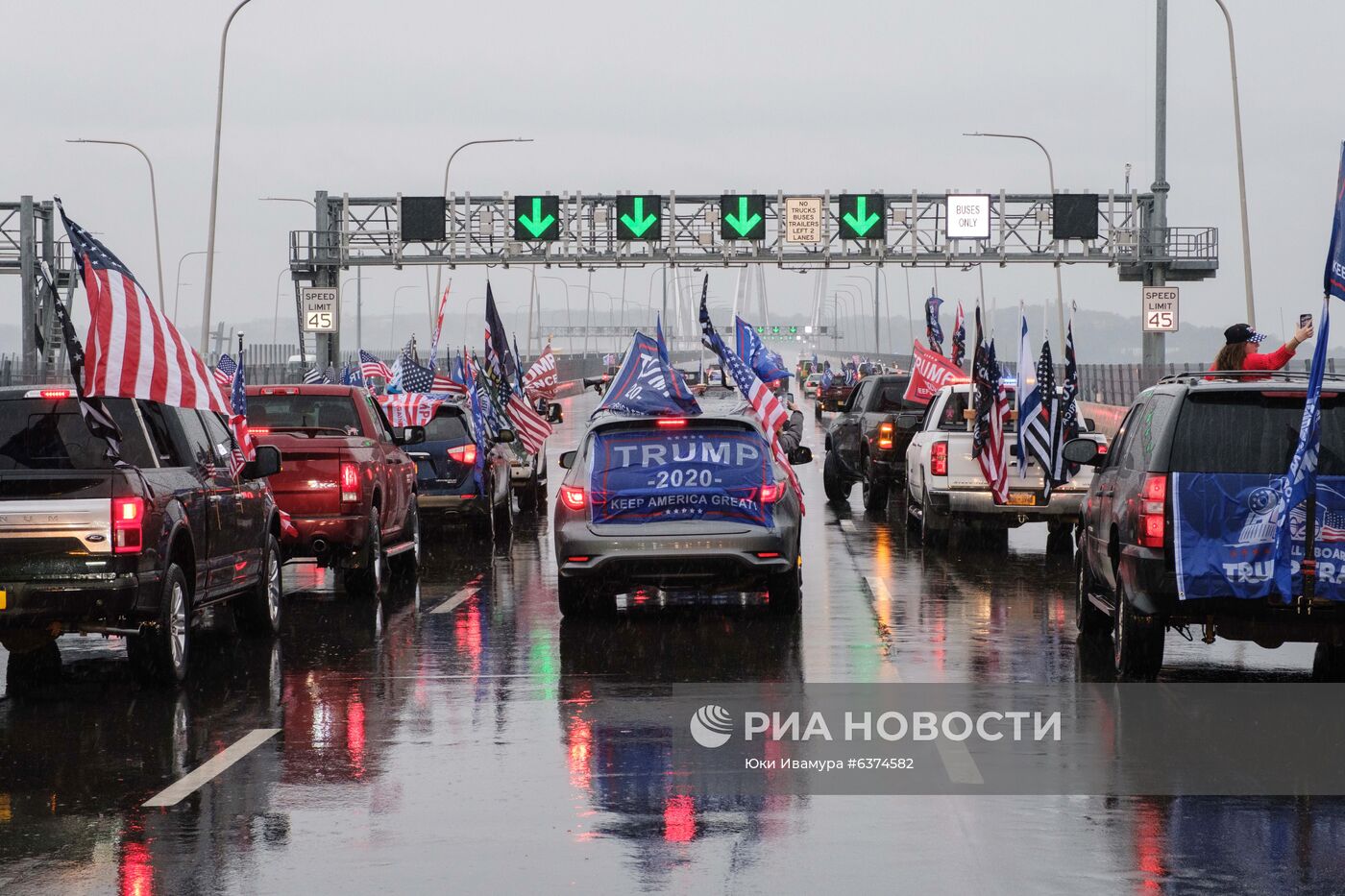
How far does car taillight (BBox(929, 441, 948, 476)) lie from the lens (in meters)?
20.9

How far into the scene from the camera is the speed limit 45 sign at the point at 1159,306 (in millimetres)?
47438

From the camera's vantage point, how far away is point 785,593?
14930 millimetres

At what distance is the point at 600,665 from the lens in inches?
495

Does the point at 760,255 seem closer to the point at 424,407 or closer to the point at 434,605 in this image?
the point at 424,407

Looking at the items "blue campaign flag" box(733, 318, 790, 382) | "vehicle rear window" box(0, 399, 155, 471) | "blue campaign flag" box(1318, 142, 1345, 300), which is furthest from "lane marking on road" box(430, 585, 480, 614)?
"blue campaign flag" box(733, 318, 790, 382)

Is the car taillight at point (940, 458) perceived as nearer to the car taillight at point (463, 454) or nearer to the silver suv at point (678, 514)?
the car taillight at point (463, 454)

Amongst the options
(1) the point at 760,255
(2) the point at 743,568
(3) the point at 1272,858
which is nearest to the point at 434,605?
(2) the point at 743,568

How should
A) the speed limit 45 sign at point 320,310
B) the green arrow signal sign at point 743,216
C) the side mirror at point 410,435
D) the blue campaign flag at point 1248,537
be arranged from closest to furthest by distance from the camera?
the blue campaign flag at point 1248,537, the side mirror at point 410,435, the speed limit 45 sign at point 320,310, the green arrow signal sign at point 743,216

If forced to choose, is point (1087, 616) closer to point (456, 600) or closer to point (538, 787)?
point (456, 600)

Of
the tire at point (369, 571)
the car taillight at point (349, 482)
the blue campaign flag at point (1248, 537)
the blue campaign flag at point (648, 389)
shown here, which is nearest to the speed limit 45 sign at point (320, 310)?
the blue campaign flag at point (648, 389)

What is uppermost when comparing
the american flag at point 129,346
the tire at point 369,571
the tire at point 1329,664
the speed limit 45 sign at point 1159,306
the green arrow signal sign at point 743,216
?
the green arrow signal sign at point 743,216

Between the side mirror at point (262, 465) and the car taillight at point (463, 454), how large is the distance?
847cm

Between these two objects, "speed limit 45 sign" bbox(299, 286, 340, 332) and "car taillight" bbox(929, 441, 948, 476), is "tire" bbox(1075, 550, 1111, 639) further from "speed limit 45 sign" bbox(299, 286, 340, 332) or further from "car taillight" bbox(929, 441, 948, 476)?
"speed limit 45 sign" bbox(299, 286, 340, 332)

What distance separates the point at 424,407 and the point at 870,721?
15.6 m
